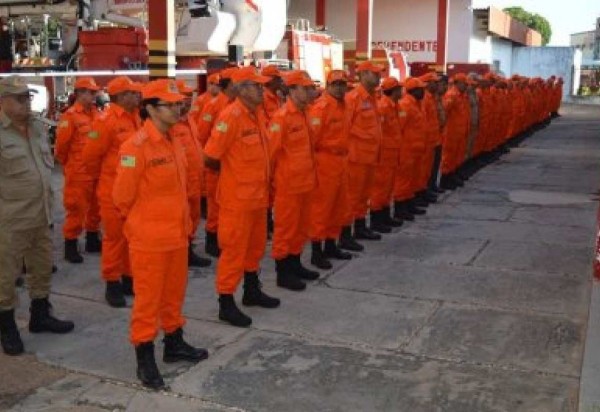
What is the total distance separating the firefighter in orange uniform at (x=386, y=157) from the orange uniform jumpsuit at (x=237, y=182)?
3111mm

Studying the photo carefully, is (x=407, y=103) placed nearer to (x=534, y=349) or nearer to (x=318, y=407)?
(x=534, y=349)

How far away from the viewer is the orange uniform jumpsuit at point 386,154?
819 cm

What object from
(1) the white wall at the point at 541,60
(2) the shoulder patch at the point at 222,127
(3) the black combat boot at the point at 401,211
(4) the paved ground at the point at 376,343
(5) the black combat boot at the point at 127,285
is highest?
(1) the white wall at the point at 541,60

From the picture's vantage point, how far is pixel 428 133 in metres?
9.34

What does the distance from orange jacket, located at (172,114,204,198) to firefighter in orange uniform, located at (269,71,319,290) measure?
928 mm

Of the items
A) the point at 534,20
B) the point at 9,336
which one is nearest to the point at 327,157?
the point at 9,336

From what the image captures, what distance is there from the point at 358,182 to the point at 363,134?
20.7 inches

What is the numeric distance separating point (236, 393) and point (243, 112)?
6.69 feet

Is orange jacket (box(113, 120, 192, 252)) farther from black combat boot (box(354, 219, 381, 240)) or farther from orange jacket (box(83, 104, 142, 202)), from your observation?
black combat boot (box(354, 219, 381, 240))

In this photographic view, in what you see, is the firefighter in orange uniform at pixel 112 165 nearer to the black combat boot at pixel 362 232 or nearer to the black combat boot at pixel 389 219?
the black combat boot at pixel 362 232

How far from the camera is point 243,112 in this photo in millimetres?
5172

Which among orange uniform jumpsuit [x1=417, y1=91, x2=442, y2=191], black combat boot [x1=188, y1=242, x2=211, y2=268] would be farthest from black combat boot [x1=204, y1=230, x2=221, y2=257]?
orange uniform jumpsuit [x1=417, y1=91, x2=442, y2=191]

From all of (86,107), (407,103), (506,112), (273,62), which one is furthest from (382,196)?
(506,112)

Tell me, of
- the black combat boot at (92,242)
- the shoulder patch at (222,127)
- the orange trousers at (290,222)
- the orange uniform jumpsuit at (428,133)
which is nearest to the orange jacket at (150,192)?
the shoulder patch at (222,127)
